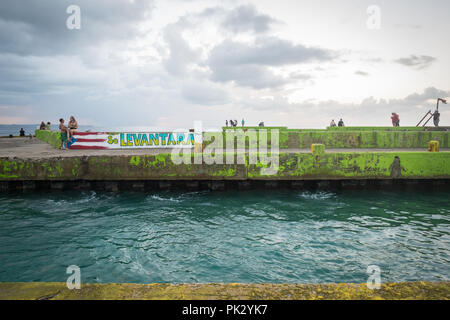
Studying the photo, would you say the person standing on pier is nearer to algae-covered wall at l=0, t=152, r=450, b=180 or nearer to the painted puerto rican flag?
algae-covered wall at l=0, t=152, r=450, b=180

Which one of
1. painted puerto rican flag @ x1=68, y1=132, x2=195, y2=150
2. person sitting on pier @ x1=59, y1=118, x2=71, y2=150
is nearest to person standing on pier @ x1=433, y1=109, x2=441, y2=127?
painted puerto rican flag @ x1=68, y1=132, x2=195, y2=150

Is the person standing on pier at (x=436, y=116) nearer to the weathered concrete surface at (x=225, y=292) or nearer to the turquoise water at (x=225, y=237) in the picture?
the turquoise water at (x=225, y=237)

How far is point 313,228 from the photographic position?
694cm

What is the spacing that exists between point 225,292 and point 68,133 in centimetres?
1604

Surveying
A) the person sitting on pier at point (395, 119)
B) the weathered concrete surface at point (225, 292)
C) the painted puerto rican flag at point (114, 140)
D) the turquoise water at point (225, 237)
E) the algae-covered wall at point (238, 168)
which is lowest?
the turquoise water at point (225, 237)

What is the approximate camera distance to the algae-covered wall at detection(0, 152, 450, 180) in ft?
33.9

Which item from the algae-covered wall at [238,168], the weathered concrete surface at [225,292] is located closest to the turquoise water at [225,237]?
the algae-covered wall at [238,168]

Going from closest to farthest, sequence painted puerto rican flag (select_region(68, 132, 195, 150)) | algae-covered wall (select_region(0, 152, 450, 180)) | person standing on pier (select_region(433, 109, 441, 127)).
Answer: algae-covered wall (select_region(0, 152, 450, 180))
painted puerto rican flag (select_region(68, 132, 195, 150))
person standing on pier (select_region(433, 109, 441, 127))

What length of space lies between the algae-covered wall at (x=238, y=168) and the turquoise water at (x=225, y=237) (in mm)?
876

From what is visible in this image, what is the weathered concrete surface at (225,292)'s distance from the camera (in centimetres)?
239

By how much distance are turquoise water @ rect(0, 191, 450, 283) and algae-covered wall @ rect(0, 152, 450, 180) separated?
88cm

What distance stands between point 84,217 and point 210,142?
10460 millimetres

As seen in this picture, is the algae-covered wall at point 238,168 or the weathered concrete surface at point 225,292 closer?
the weathered concrete surface at point 225,292

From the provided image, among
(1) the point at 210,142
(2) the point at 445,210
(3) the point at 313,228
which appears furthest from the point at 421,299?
(1) the point at 210,142
